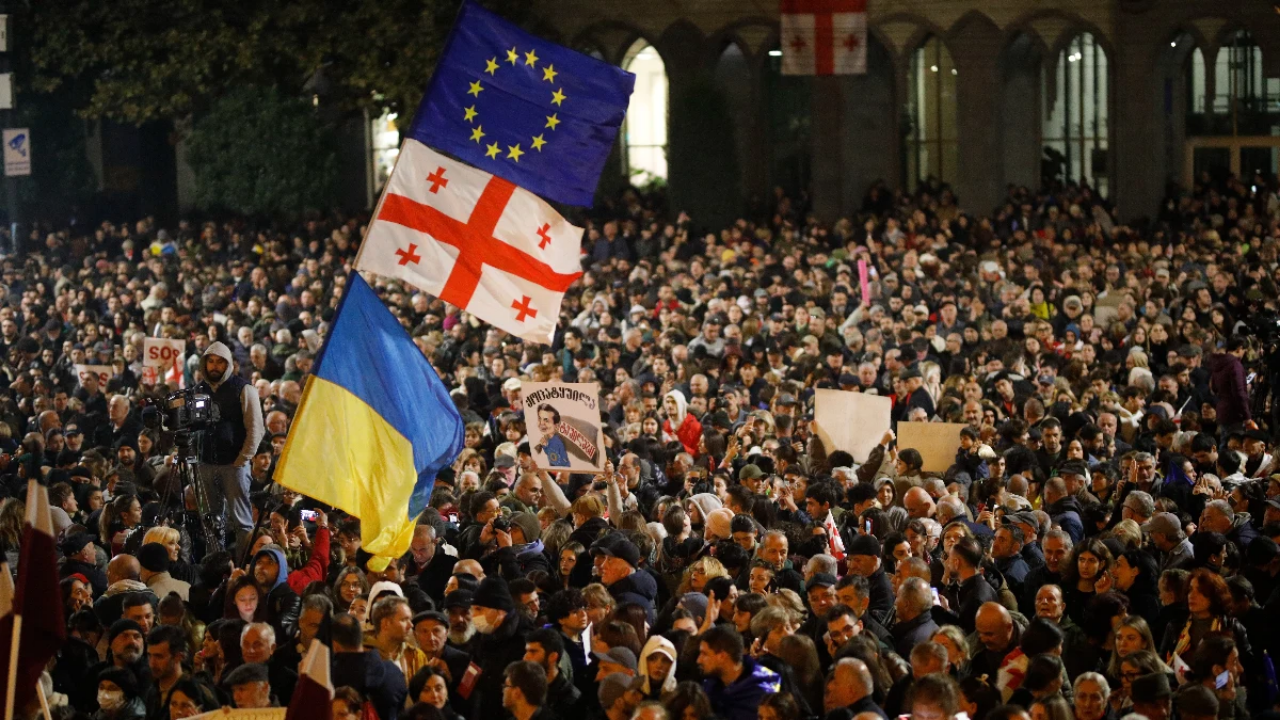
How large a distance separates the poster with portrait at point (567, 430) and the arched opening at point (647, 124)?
75.5 ft

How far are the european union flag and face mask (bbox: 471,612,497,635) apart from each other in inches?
100

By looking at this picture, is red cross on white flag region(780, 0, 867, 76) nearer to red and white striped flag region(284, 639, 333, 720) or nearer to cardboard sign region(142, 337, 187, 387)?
cardboard sign region(142, 337, 187, 387)

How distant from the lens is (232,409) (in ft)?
40.6

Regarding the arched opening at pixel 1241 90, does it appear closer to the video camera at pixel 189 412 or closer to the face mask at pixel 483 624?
the video camera at pixel 189 412

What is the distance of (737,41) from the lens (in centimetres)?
3356

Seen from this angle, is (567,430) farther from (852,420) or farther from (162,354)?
(162,354)

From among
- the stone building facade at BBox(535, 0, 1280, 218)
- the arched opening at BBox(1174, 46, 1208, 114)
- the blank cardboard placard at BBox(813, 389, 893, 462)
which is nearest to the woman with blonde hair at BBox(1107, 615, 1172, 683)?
the blank cardboard placard at BBox(813, 389, 893, 462)

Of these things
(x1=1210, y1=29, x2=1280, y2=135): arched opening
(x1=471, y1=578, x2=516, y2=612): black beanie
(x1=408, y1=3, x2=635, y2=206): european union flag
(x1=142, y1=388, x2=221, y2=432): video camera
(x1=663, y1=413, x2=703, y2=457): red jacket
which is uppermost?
(x1=408, y1=3, x2=635, y2=206): european union flag

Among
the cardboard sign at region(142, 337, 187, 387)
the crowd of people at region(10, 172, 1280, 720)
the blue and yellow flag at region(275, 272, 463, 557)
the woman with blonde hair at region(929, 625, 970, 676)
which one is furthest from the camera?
the cardboard sign at region(142, 337, 187, 387)

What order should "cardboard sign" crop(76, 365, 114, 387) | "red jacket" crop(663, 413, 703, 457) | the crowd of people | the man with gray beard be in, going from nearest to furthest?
the crowd of people
the man with gray beard
"red jacket" crop(663, 413, 703, 457)
"cardboard sign" crop(76, 365, 114, 387)

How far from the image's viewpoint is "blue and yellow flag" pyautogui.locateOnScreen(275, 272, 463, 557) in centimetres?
884

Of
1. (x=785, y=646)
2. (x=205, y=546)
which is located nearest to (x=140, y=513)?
(x=205, y=546)

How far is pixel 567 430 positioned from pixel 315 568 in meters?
2.51

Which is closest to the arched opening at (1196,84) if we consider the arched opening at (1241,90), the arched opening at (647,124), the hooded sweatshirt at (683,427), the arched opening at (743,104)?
the arched opening at (1241,90)
